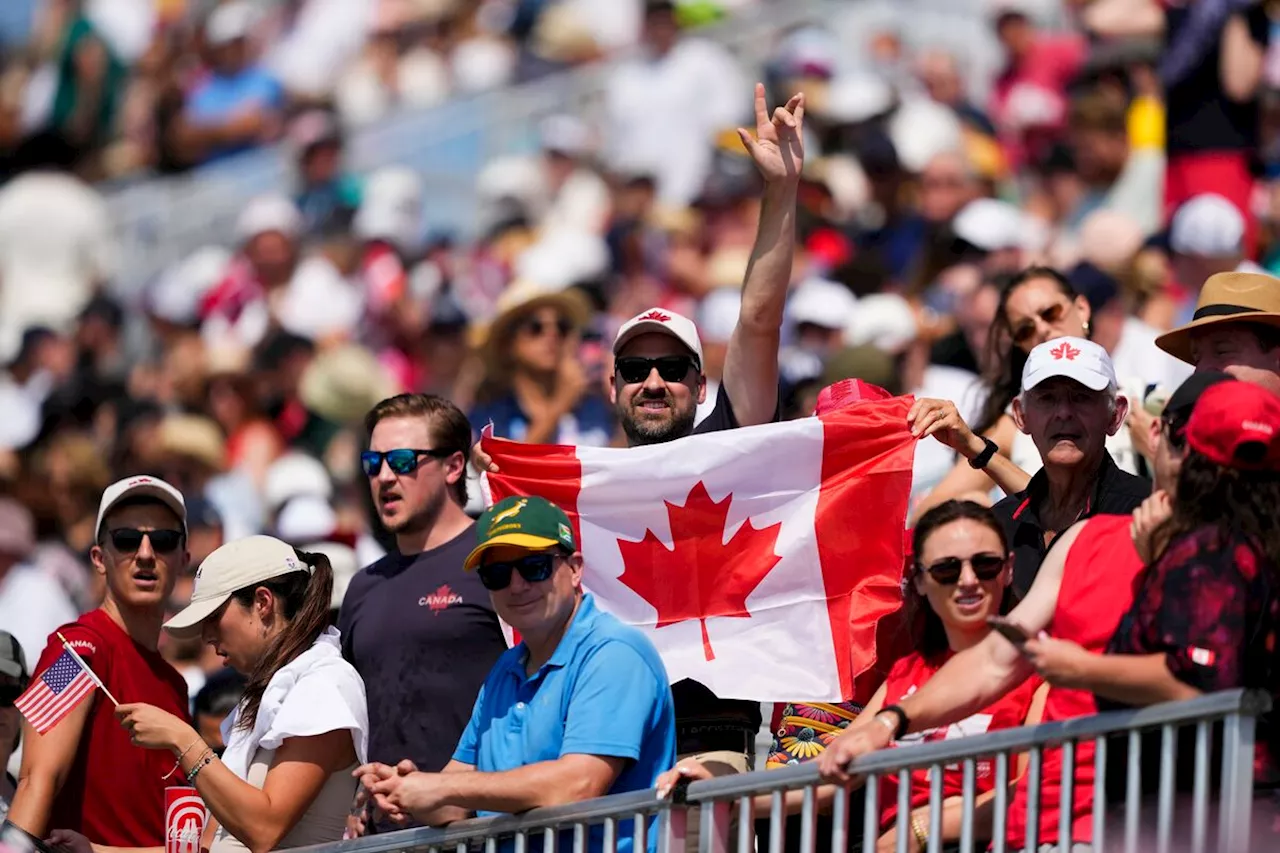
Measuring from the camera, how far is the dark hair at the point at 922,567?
7.18 m

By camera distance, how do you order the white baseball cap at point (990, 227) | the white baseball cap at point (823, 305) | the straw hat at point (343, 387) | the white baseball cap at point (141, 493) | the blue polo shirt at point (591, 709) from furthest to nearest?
the straw hat at point (343, 387) → the white baseball cap at point (990, 227) → the white baseball cap at point (823, 305) → the white baseball cap at point (141, 493) → the blue polo shirt at point (591, 709)

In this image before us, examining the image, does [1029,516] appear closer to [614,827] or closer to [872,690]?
[872,690]

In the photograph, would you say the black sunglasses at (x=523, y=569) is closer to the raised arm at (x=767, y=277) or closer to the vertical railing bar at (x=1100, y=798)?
the raised arm at (x=767, y=277)

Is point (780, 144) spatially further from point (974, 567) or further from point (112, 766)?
point (112, 766)

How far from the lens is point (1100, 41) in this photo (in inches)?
608

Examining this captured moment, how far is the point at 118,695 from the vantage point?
816 centimetres

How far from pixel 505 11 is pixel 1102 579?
1643 cm

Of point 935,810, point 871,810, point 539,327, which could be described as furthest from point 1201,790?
point 539,327

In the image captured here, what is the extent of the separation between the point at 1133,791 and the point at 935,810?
0.60 metres

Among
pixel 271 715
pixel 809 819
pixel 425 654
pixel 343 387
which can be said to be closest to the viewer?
pixel 809 819

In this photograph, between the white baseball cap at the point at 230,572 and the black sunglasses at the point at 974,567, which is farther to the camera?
the white baseball cap at the point at 230,572

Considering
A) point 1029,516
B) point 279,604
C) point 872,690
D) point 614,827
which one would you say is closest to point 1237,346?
point 1029,516

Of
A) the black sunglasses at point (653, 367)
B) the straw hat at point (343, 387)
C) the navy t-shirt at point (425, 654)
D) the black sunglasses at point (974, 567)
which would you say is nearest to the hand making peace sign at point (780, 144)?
the black sunglasses at point (653, 367)

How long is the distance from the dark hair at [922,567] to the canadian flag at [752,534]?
60 centimetres
